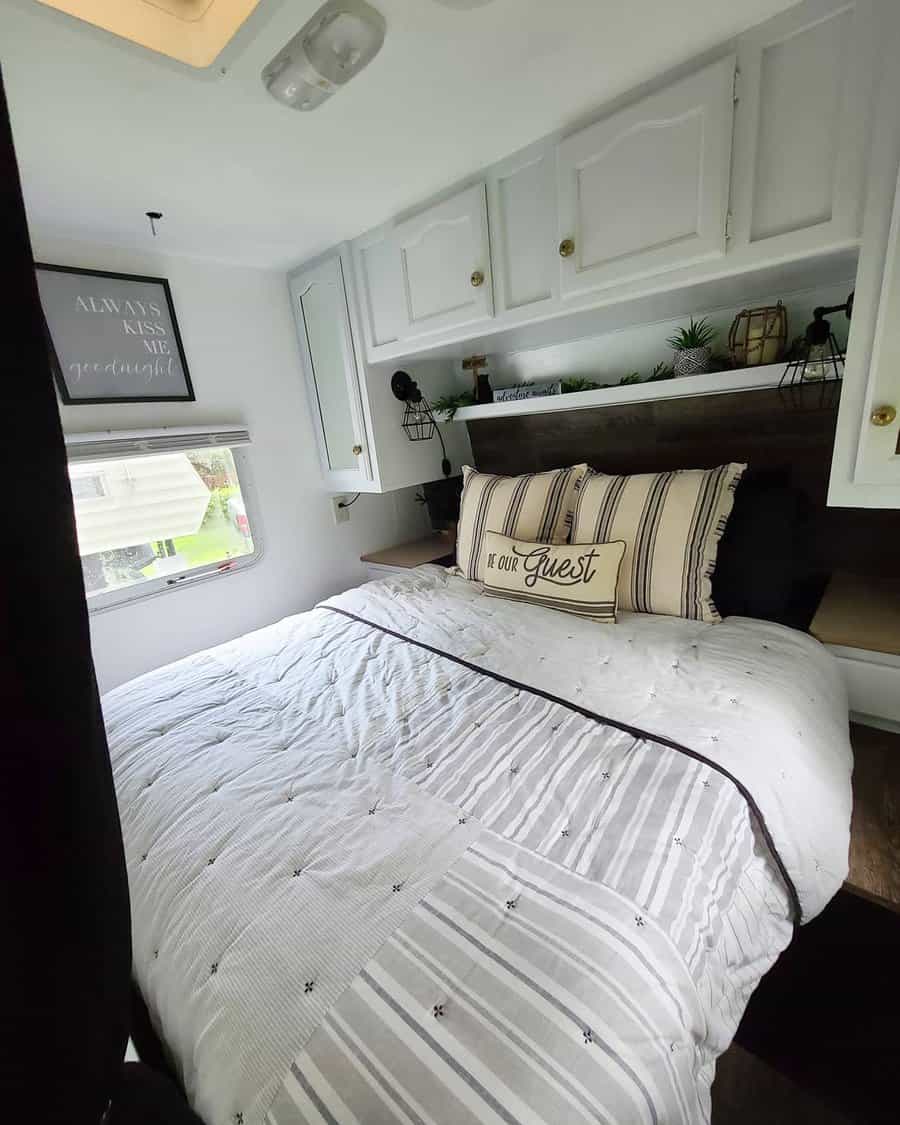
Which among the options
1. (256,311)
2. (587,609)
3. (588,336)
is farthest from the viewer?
(256,311)

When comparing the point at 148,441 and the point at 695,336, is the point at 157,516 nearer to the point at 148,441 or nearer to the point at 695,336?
the point at 148,441

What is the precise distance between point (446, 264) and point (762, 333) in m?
1.13

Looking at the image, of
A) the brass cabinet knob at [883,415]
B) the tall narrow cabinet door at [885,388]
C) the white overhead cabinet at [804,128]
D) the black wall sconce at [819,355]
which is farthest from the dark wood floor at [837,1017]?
the white overhead cabinet at [804,128]

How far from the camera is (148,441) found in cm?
202

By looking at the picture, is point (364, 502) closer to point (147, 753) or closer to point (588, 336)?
point (588, 336)

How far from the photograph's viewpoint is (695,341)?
1704 millimetres

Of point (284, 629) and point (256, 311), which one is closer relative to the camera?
point (284, 629)

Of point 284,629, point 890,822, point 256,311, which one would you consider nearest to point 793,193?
point 890,822

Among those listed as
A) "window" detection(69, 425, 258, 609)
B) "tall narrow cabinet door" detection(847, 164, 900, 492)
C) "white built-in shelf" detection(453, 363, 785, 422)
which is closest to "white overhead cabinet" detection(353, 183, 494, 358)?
"white built-in shelf" detection(453, 363, 785, 422)

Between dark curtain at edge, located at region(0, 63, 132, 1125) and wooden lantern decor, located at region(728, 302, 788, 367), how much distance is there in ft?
6.02

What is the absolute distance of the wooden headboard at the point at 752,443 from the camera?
157 cm

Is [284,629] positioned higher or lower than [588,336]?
lower

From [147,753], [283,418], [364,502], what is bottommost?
[147,753]

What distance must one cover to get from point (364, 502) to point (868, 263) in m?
2.30
